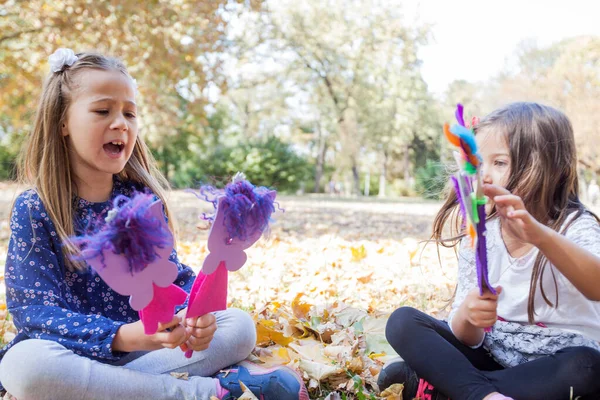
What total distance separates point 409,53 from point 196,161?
10.3 meters

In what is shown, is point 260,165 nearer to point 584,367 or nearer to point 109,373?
point 109,373

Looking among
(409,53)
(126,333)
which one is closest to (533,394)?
(126,333)

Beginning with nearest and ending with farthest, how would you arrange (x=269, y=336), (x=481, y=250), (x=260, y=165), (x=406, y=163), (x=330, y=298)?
(x=481, y=250) → (x=269, y=336) → (x=330, y=298) → (x=260, y=165) → (x=406, y=163)

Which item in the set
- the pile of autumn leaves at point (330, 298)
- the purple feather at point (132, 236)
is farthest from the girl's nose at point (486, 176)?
the purple feather at point (132, 236)

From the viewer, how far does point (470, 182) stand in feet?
4.42

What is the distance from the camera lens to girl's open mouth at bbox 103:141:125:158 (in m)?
1.81

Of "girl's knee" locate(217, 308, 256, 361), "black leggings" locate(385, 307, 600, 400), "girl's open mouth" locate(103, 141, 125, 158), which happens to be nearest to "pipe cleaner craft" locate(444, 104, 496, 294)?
"black leggings" locate(385, 307, 600, 400)

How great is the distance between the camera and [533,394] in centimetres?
156

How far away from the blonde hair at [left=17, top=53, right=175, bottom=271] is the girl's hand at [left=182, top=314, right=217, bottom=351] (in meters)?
0.48

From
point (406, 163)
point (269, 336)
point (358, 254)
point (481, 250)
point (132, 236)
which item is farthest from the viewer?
point (406, 163)

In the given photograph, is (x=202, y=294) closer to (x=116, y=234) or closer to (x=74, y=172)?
(x=116, y=234)

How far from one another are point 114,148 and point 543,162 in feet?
4.54

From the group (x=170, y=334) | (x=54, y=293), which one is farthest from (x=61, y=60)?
(x=170, y=334)

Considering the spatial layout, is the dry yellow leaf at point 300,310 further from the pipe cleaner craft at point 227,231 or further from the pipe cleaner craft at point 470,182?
the pipe cleaner craft at point 470,182
